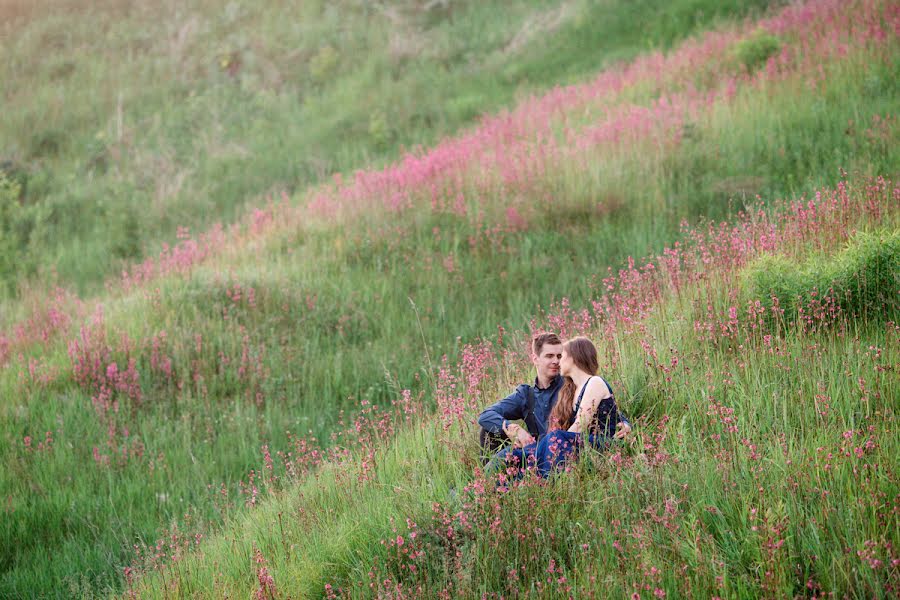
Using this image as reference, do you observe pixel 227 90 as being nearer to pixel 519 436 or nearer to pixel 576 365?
pixel 576 365

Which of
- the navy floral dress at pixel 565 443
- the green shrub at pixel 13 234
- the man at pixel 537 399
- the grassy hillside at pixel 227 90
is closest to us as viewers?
the navy floral dress at pixel 565 443

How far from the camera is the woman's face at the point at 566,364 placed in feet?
15.4

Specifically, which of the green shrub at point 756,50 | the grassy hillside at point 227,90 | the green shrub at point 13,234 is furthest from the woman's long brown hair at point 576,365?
the green shrub at point 13,234

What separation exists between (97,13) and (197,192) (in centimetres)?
1141

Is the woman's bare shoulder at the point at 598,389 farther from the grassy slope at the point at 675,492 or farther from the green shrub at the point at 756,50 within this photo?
the green shrub at the point at 756,50

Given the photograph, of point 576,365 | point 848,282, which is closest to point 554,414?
point 576,365

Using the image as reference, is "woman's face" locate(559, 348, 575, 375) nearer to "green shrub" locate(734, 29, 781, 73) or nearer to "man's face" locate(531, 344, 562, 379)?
"man's face" locate(531, 344, 562, 379)

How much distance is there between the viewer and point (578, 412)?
4.50 metres

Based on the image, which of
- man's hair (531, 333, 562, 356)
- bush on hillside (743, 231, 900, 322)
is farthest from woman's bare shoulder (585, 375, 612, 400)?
bush on hillside (743, 231, 900, 322)

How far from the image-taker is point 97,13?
864 inches

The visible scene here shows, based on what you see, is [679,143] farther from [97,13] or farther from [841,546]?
[97,13]

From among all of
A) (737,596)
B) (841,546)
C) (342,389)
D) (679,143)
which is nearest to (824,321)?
(841,546)

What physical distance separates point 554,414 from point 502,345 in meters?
2.69

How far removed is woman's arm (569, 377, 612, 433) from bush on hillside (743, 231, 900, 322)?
159 cm
